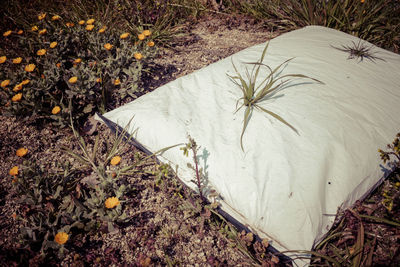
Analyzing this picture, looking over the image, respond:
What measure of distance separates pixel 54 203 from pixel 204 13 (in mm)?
2539

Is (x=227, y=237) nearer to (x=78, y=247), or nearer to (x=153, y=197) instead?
(x=153, y=197)

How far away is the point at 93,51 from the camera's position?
1688 mm

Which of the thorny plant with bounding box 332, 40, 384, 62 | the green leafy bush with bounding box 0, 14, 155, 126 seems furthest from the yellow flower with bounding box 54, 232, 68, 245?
the thorny plant with bounding box 332, 40, 384, 62

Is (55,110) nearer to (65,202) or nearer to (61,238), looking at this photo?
(65,202)

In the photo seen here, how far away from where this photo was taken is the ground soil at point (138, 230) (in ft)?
3.08

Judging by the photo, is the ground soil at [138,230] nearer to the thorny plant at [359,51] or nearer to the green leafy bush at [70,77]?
the green leafy bush at [70,77]

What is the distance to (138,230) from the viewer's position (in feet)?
3.41

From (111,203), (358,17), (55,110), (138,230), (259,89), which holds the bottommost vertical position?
(138,230)

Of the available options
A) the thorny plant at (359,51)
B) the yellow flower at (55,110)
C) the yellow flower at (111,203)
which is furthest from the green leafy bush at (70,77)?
the thorny plant at (359,51)

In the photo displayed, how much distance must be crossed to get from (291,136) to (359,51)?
789 millimetres

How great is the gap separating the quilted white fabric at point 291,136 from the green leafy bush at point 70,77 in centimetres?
37

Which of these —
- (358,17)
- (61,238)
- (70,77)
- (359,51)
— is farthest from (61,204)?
(358,17)

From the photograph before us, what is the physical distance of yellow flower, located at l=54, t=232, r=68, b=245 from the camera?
2.96 ft

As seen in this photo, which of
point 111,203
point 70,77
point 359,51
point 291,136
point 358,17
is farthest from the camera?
point 358,17
